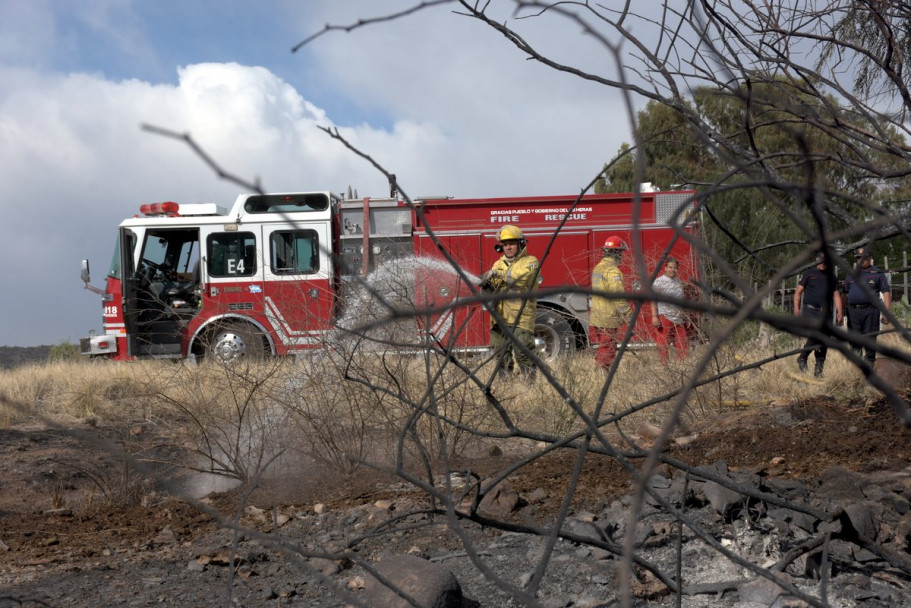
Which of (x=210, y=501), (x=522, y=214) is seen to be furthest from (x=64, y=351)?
(x=210, y=501)

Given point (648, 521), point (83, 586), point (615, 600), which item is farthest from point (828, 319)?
point (83, 586)

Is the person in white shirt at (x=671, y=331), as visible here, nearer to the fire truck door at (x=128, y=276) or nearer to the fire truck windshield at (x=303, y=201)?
the fire truck windshield at (x=303, y=201)

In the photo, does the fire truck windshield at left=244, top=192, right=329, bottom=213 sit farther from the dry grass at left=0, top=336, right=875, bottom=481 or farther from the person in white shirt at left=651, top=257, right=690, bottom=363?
the person in white shirt at left=651, top=257, right=690, bottom=363

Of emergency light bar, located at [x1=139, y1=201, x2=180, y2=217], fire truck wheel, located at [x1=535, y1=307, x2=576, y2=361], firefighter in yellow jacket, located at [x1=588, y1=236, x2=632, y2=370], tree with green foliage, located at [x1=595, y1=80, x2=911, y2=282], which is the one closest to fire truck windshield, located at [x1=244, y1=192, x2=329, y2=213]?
emergency light bar, located at [x1=139, y1=201, x2=180, y2=217]

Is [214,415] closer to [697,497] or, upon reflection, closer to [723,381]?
[697,497]

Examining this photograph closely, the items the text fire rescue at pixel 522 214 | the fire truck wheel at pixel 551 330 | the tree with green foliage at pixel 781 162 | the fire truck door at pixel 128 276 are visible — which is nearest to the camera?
the tree with green foliage at pixel 781 162

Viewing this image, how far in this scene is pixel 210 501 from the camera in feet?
16.3

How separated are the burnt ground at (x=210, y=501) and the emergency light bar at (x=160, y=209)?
702cm

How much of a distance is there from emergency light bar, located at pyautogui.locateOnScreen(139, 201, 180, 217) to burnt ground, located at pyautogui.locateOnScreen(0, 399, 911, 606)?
702 cm

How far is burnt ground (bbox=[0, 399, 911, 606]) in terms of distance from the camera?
11.6ft

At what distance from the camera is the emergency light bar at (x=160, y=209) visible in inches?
502

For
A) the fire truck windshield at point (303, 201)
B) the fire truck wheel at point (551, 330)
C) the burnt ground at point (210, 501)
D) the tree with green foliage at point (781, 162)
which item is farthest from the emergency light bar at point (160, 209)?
the tree with green foliage at point (781, 162)

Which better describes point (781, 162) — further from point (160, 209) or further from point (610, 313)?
point (160, 209)

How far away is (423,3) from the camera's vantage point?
1.82 m
